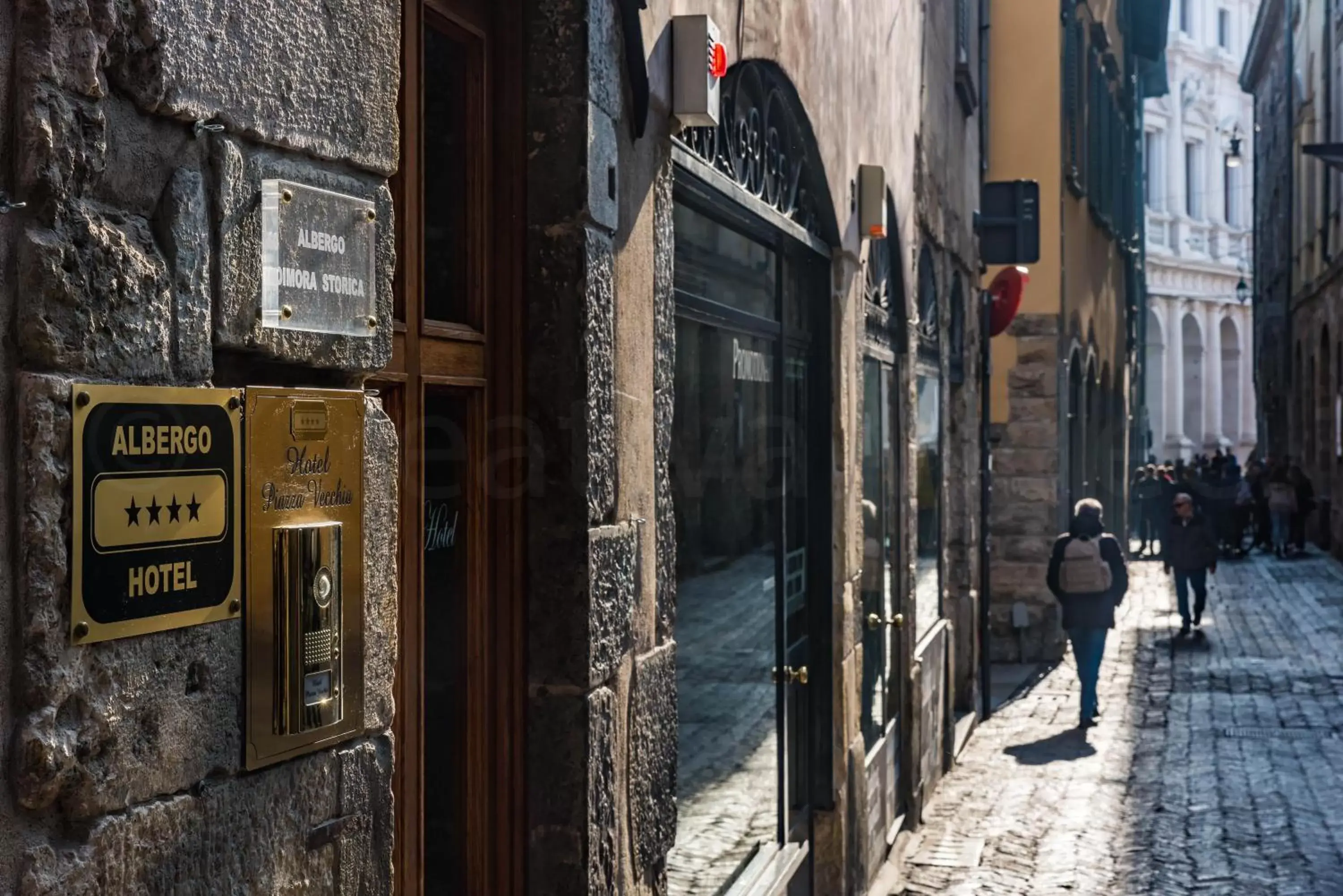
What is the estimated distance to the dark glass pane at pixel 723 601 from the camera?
15.1ft

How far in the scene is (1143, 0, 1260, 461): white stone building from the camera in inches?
1773

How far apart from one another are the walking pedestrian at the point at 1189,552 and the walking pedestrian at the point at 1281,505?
990 centimetres

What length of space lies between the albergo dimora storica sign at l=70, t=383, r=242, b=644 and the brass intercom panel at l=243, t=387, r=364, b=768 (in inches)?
2.2

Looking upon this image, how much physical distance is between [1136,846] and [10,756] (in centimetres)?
707

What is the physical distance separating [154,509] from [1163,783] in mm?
8515

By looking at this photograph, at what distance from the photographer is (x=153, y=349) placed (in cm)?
189

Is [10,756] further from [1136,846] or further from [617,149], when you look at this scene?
[1136,846]

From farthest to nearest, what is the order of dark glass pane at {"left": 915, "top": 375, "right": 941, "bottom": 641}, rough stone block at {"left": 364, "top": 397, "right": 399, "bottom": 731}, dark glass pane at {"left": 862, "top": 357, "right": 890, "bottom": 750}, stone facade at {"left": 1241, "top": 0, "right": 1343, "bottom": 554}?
1. stone facade at {"left": 1241, "top": 0, "right": 1343, "bottom": 554}
2. dark glass pane at {"left": 915, "top": 375, "right": 941, "bottom": 641}
3. dark glass pane at {"left": 862, "top": 357, "right": 890, "bottom": 750}
4. rough stone block at {"left": 364, "top": 397, "right": 399, "bottom": 731}

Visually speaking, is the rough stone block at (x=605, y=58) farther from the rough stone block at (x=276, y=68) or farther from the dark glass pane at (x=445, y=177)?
the rough stone block at (x=276, y=68)

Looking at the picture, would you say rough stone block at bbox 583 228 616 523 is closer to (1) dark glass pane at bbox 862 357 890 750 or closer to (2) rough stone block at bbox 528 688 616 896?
(2) rough stone block at bbox 528 688 616 896

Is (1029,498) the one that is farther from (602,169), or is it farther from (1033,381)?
(602,169)

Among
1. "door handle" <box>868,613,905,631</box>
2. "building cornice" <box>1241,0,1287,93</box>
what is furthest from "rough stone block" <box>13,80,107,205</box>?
"building cornice" <box>1241,0,1287,93</box>

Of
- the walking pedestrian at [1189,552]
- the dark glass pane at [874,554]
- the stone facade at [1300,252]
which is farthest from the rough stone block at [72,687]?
the stone facade at [1300,252]

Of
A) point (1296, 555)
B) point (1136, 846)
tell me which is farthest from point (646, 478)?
point (1296, 555)
